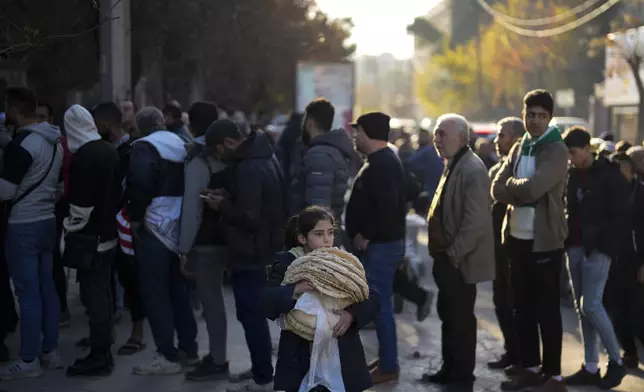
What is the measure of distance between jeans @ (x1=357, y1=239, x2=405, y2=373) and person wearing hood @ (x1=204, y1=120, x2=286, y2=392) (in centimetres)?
71

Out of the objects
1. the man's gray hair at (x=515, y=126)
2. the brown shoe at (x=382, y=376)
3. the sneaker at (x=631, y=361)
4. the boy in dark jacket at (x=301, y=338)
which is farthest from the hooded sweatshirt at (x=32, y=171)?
the sneaker at (x=631, y=361)

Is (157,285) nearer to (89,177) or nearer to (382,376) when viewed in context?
(89,177)

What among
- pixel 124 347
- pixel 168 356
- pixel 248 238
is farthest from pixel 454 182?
pixel 124 347

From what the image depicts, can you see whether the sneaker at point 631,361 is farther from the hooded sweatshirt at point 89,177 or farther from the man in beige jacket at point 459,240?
the hooded sweatshirt at point 89,177

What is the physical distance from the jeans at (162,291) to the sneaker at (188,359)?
0.15m

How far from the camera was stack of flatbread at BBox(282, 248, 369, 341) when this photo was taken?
464 cm

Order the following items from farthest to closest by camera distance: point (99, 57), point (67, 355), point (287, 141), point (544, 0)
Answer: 1. point (544, 0)
2. point (99, 57)
3. point (287, 141)
4. point (67, 355)

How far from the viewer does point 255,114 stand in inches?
1436

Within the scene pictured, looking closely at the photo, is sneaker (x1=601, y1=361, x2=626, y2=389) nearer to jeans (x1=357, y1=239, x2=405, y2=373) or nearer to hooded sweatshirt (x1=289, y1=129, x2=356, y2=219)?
jeans (x1=357, y1=239, x2=405, y2=373)

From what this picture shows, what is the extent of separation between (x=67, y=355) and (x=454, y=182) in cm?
345

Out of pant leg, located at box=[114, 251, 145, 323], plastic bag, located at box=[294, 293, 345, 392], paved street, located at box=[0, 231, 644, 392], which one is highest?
plastic bag, located at box=[294, 293, 345, 392]

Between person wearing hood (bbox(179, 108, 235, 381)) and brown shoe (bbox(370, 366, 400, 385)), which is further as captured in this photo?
brown shoe (bbox(370, 366, 400, 385))

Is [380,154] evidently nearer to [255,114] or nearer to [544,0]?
[255,114]

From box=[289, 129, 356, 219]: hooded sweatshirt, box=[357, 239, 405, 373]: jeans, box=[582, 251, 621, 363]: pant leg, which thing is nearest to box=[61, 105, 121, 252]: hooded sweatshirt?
box=[289, 129, 356, 219]: hooded sweatshirt
